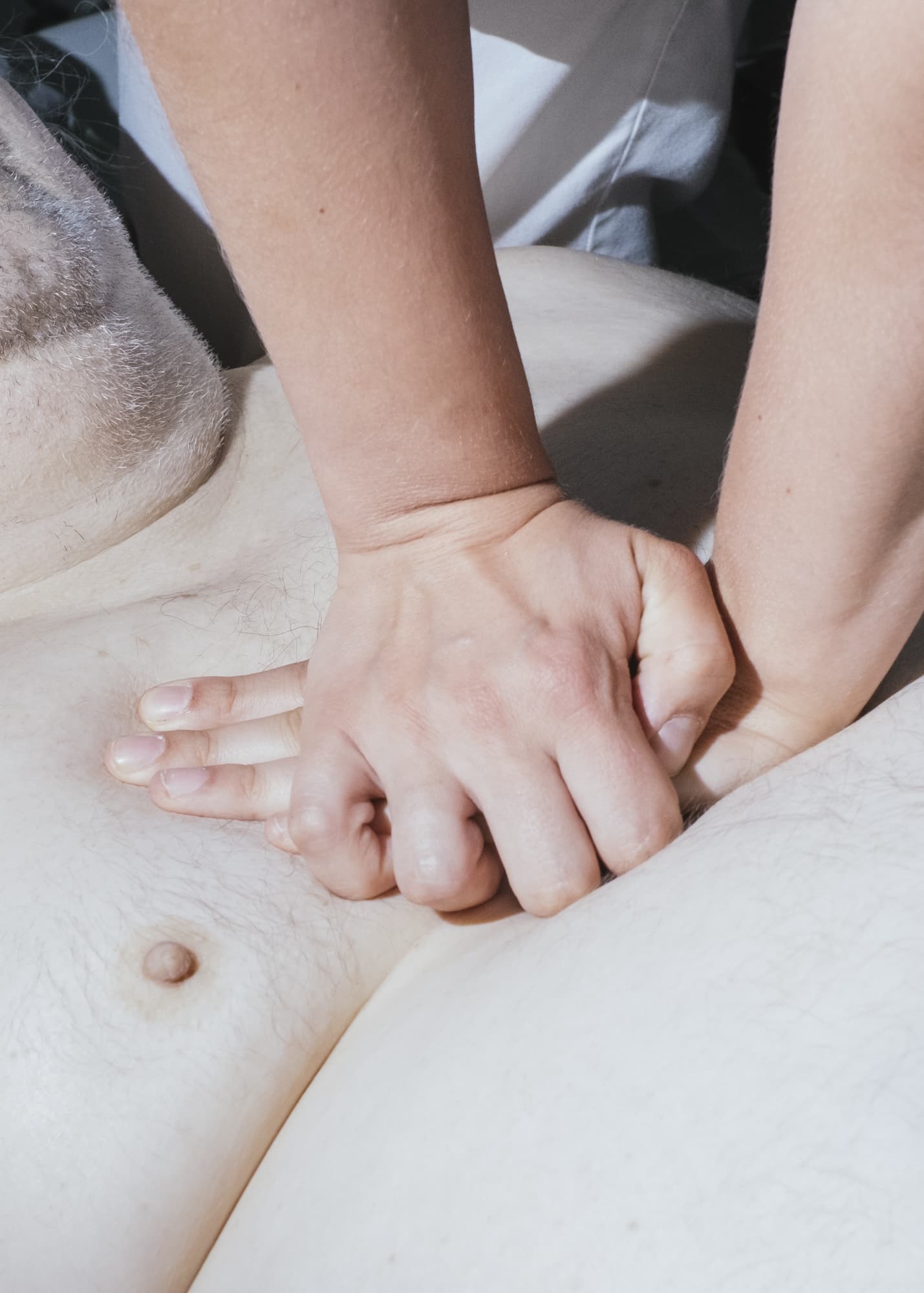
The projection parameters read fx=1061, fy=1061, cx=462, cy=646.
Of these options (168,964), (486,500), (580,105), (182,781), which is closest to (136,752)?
(182,781)

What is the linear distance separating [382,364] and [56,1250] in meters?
0.47

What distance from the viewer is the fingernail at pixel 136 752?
2.09 ft

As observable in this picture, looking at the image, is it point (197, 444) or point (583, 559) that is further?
point (197, 444)

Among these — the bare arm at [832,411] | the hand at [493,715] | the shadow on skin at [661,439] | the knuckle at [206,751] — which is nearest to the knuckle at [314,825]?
the hand at [493,715]

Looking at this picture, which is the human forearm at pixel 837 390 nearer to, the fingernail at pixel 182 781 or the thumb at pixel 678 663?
the thumb at pixel 678 663

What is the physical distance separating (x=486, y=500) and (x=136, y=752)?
26cm

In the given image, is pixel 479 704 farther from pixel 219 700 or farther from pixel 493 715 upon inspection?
pixel 219 700

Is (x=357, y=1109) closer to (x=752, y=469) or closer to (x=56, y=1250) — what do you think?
(x=56, y=1250)

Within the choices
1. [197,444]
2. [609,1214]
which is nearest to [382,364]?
[197,444]

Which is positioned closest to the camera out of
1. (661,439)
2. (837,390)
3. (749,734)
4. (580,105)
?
(837,390)

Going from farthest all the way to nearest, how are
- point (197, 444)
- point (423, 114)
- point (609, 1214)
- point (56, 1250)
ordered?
point (197, 444) < point (423, 114) < point (56, 1250) < point (609, 1214)

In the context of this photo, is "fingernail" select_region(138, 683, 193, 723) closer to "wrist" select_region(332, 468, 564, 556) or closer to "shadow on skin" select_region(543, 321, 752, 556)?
"wrist" select_region(332, 468, 564, 556)

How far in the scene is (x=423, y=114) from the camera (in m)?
0.58

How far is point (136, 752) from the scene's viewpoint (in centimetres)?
64
